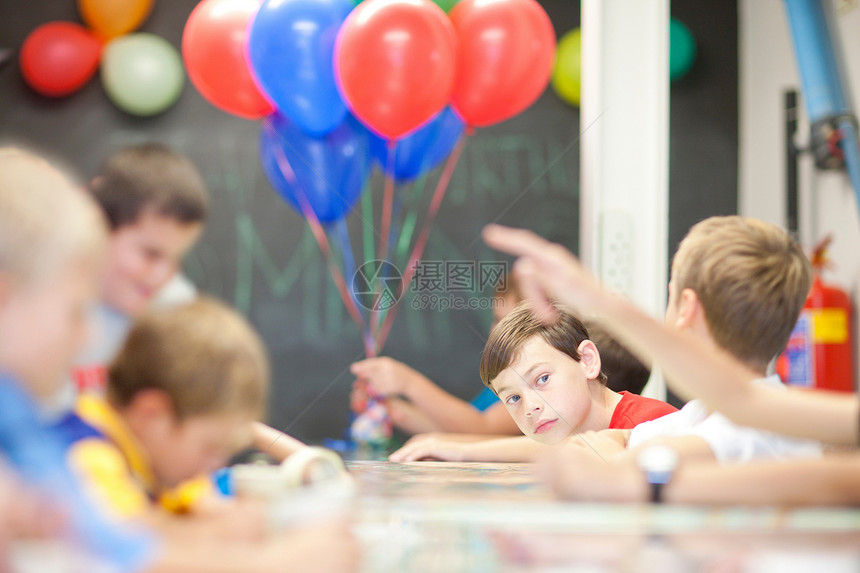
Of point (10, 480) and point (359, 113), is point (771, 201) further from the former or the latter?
point (10, 480)

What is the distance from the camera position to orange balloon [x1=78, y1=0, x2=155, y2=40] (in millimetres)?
1326

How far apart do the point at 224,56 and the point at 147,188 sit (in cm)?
60

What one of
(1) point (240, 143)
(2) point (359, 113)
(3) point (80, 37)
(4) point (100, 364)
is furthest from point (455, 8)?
(4) point (100, 364)

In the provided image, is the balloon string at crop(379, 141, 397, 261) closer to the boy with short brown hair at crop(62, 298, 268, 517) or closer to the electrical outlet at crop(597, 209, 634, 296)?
the electrical outlet at crop(597, 209, 634, 296)

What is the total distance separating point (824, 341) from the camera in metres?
1.31

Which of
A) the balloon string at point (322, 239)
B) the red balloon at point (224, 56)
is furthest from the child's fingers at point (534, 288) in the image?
the red balloon at point (224, 56)

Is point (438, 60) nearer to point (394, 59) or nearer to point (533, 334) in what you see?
point (394, 59)

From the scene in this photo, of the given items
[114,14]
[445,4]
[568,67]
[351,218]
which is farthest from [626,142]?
[114,14]

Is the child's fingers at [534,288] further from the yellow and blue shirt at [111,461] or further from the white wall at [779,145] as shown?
the white wall at [779,145]

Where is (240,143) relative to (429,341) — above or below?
above

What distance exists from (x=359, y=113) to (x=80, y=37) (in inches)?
23.0

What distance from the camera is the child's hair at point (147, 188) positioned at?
0.63 m

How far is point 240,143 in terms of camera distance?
4.21 ft

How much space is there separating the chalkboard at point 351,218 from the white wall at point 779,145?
36mm
